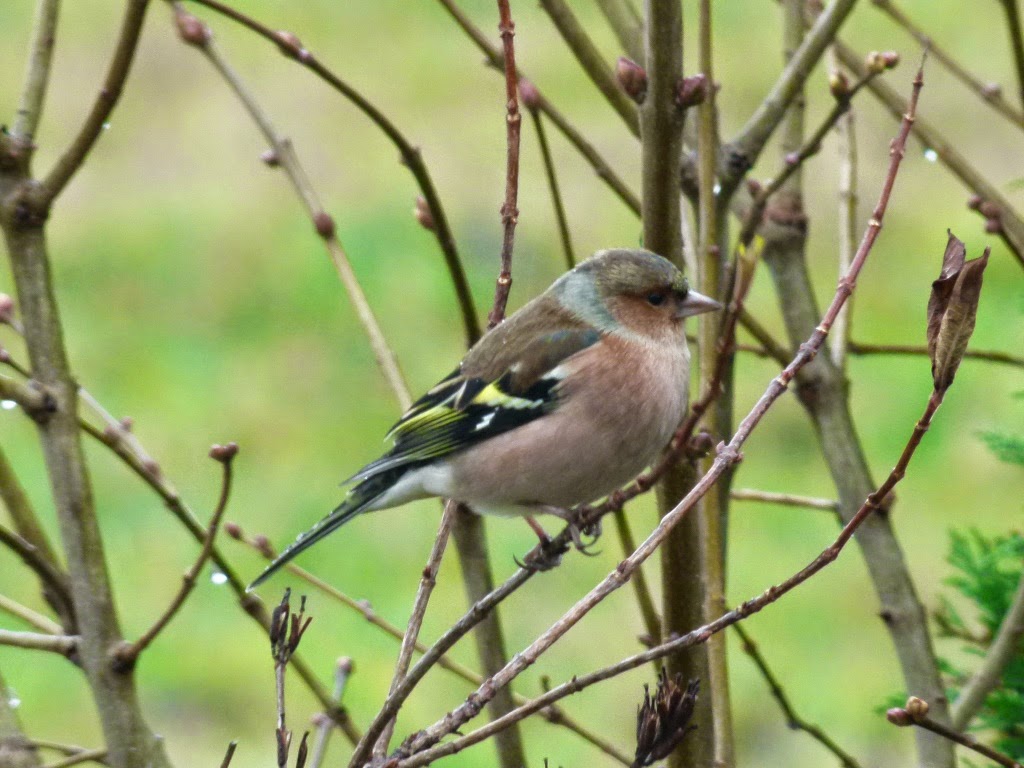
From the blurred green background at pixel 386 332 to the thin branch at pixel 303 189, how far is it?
7.84ft

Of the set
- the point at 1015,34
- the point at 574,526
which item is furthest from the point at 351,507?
the point at 1015,34

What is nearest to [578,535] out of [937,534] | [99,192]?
[937,534]

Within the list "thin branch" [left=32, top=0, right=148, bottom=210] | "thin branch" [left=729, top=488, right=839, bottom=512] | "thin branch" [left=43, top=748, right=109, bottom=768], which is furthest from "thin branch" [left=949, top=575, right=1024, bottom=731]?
"thin branch" [left=32, top=0, right=148, bottom=210]

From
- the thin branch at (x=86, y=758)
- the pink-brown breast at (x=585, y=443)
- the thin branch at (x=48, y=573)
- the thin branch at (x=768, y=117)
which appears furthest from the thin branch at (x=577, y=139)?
the thin branch at (x=86, y=758)

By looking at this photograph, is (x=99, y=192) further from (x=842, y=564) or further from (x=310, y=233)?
(x=842, y=564)

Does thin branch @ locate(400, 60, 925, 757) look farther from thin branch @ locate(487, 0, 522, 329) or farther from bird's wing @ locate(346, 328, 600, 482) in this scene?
bird's wing @ locate(346, 328, 600, 482)

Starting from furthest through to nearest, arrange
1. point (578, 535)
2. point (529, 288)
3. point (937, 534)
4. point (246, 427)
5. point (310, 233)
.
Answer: point (310, 233), point (529, 288), point (246, 427), point (937, 534), point (578, 535)

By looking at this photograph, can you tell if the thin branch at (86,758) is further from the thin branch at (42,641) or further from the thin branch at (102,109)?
the thin branch at (102,109)

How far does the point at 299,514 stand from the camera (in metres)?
6.83

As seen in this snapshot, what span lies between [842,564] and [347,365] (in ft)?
9.57

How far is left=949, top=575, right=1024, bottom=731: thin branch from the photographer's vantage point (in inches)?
97.5

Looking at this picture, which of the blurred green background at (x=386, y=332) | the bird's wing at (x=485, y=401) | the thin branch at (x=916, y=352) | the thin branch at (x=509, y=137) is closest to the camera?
the thin branch at (x=509, y=137)

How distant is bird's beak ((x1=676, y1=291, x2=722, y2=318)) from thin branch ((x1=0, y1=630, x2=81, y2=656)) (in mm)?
1265

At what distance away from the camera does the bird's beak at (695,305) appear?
268 cm
